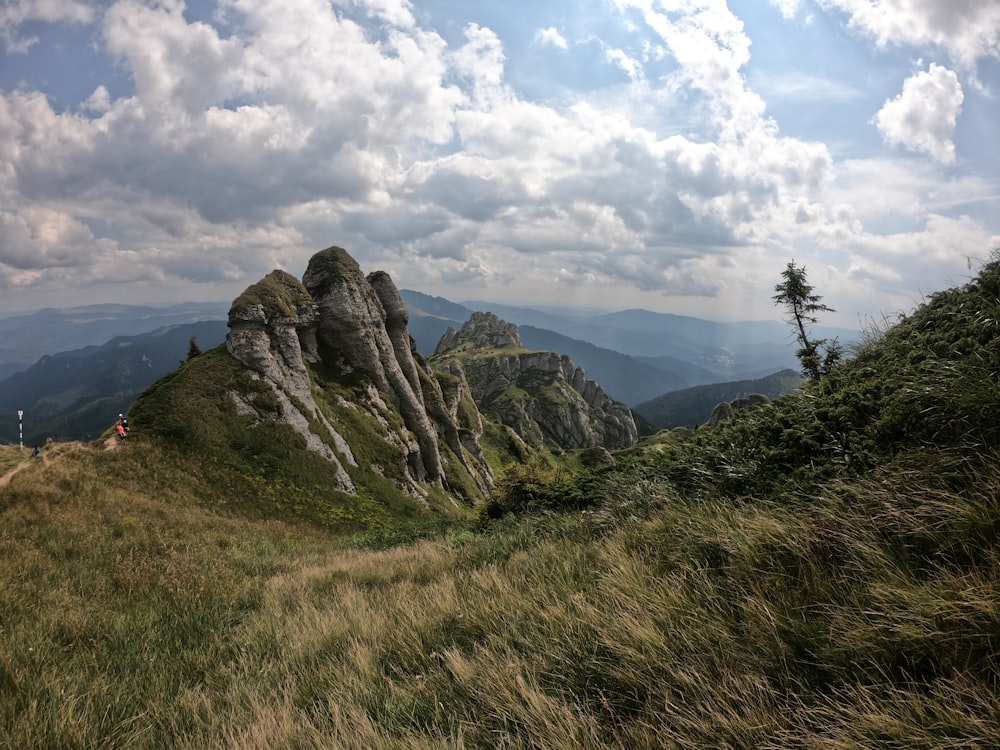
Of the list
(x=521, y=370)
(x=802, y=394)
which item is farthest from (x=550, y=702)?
(x=521, y=370)

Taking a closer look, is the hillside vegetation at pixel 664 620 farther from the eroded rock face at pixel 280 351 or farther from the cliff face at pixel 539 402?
the cliff face at pixel 539 402

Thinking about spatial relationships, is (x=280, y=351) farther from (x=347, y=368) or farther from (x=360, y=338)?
(x=360, y=338)

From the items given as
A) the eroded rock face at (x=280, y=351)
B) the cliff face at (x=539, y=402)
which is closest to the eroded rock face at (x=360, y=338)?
the eroded rock face at (x=280, y=351)

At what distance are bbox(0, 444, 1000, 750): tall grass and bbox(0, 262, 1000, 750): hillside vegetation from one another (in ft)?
0.09

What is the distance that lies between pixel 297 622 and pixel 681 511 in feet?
19.8

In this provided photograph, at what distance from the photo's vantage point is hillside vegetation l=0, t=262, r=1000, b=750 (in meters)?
3.07

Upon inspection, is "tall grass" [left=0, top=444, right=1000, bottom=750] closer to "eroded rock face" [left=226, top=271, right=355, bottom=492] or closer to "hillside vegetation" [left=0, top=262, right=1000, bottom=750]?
"hillside vegetation" [left=0, top=262, right=1000, bottom=750]

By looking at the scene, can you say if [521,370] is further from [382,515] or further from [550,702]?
[550,702]

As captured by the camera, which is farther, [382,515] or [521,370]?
[521,370]

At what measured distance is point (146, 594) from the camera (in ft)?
30.1

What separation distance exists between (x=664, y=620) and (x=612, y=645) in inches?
21.5

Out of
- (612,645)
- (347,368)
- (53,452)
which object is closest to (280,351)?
(347,368)

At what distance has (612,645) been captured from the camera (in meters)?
4.06

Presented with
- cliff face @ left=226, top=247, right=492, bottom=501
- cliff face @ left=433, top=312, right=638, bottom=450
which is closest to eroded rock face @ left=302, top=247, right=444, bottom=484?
cliff face @ left=226, top=247, right=492, bottom=501
